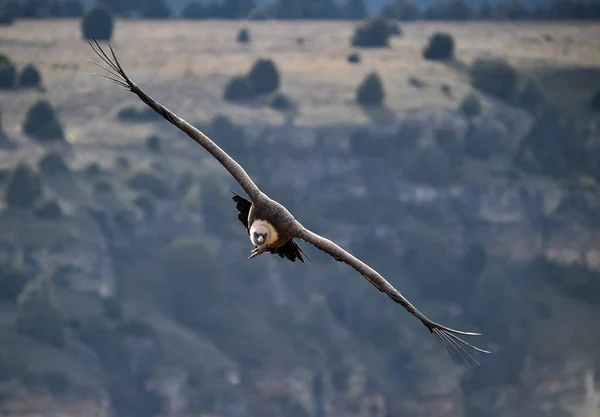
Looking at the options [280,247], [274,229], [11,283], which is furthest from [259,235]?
[11,283]

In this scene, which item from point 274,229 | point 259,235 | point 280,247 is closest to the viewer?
point 259,235

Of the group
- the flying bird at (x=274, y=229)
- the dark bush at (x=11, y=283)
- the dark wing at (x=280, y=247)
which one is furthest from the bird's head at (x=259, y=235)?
the dark bush at (x=11, y=283)

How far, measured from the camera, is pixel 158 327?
199 metres

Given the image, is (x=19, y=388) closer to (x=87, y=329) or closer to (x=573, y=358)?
(x=87, y=329)

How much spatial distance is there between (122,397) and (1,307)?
63.9ft

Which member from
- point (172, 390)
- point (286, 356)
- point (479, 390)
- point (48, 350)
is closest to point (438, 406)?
point (479, 390)

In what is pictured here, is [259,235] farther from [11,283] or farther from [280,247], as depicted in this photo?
[11,283]

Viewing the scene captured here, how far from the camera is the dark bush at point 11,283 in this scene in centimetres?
19450

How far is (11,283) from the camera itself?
7672 inches

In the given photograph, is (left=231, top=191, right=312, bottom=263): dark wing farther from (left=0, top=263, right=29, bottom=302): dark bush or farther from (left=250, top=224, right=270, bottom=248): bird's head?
(left=0, top=263, right=29, bottom=302): dark bush

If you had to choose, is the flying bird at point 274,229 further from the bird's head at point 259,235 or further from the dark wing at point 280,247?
the dark wing at point 280,247

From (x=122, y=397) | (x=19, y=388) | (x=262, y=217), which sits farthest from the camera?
(x=122, y=397)

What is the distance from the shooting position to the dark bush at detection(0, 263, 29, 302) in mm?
194500

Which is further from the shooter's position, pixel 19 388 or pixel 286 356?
pixel 286 356
